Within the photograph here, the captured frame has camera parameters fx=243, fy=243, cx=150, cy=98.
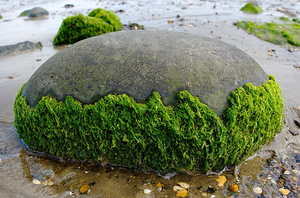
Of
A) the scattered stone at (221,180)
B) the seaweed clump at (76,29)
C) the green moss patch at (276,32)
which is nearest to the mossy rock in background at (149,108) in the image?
the scattered stone at (221,180)

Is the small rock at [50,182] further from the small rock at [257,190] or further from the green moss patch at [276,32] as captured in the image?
the green moss patch at [276,32]

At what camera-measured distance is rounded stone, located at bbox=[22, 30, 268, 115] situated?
8.97 ft

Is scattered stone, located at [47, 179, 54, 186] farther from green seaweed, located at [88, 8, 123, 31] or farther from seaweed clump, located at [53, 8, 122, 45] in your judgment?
green seaweed, located at [88, 8, 123, 31]

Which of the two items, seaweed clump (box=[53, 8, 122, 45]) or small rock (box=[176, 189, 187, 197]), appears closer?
small rock (box=[176, 189, 187, 197])

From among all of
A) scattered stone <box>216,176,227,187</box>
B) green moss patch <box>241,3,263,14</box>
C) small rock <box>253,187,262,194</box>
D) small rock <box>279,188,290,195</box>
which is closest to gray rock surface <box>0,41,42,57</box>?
scattered stone <box>216,176,227,187</box>

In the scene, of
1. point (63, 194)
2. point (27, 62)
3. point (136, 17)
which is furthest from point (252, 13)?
point (63, 194)

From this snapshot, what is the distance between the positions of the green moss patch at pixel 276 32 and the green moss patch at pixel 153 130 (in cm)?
520

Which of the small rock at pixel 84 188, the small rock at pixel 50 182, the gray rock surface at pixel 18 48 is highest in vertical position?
the gray rock surface at pixel 18 48

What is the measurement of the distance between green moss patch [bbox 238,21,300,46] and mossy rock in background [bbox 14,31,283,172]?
16.3 feet

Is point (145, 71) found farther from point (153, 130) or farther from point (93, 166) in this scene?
point (93, 166)

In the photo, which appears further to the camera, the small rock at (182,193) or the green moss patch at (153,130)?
the green moss patch at (153,130)

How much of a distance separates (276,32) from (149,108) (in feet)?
22.3

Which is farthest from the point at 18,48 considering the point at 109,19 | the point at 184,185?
the point at 184,185

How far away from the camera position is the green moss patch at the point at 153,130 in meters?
2.62
